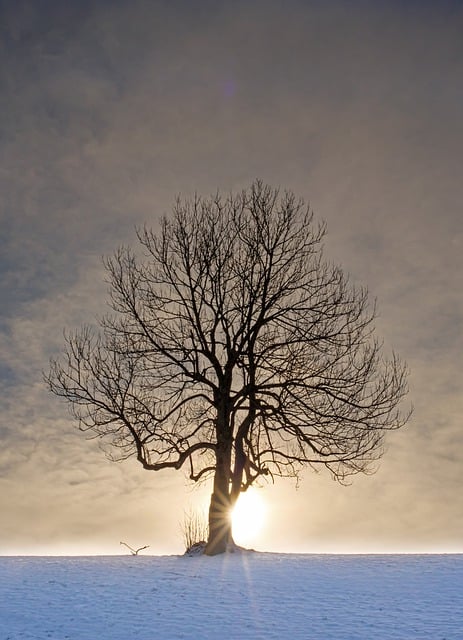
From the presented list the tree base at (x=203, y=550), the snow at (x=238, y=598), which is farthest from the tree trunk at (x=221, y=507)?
the snow at (x=238, y=598)

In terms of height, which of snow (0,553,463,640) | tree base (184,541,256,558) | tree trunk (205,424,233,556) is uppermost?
→ tree trunk (205,424,233,556)

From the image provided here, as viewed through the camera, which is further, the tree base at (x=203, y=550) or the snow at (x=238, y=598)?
the tree base at (x=203, y=550)

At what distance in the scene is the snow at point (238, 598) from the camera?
10.4 meters

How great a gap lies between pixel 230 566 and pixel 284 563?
1288 millimetres

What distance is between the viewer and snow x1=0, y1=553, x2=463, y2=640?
10.4 meters

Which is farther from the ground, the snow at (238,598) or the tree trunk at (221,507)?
the tree trunk at (221,507)

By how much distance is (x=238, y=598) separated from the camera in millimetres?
12398

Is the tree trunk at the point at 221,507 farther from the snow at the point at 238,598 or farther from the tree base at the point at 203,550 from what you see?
the snow at the point at 238,598

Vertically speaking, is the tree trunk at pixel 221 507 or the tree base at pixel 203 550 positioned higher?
the tree trunk at pixel 221 507

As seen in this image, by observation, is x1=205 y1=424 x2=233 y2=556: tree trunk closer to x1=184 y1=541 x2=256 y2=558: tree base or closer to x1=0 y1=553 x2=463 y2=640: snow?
x1=184 y1=541 x2=256 y2=558: tree base

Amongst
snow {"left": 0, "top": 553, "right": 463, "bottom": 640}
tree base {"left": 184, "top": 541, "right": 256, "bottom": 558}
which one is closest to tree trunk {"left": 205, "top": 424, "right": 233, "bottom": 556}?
tree base {"left": 184, "top": 541, "right": 256, "bottom": 558}

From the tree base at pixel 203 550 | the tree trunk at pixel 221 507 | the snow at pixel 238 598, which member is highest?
the tree trunk at pixel 221 507

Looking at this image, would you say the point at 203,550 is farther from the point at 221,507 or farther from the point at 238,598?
the point at 238,598

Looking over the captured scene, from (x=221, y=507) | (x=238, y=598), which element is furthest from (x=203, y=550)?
(x=238, y=598)
